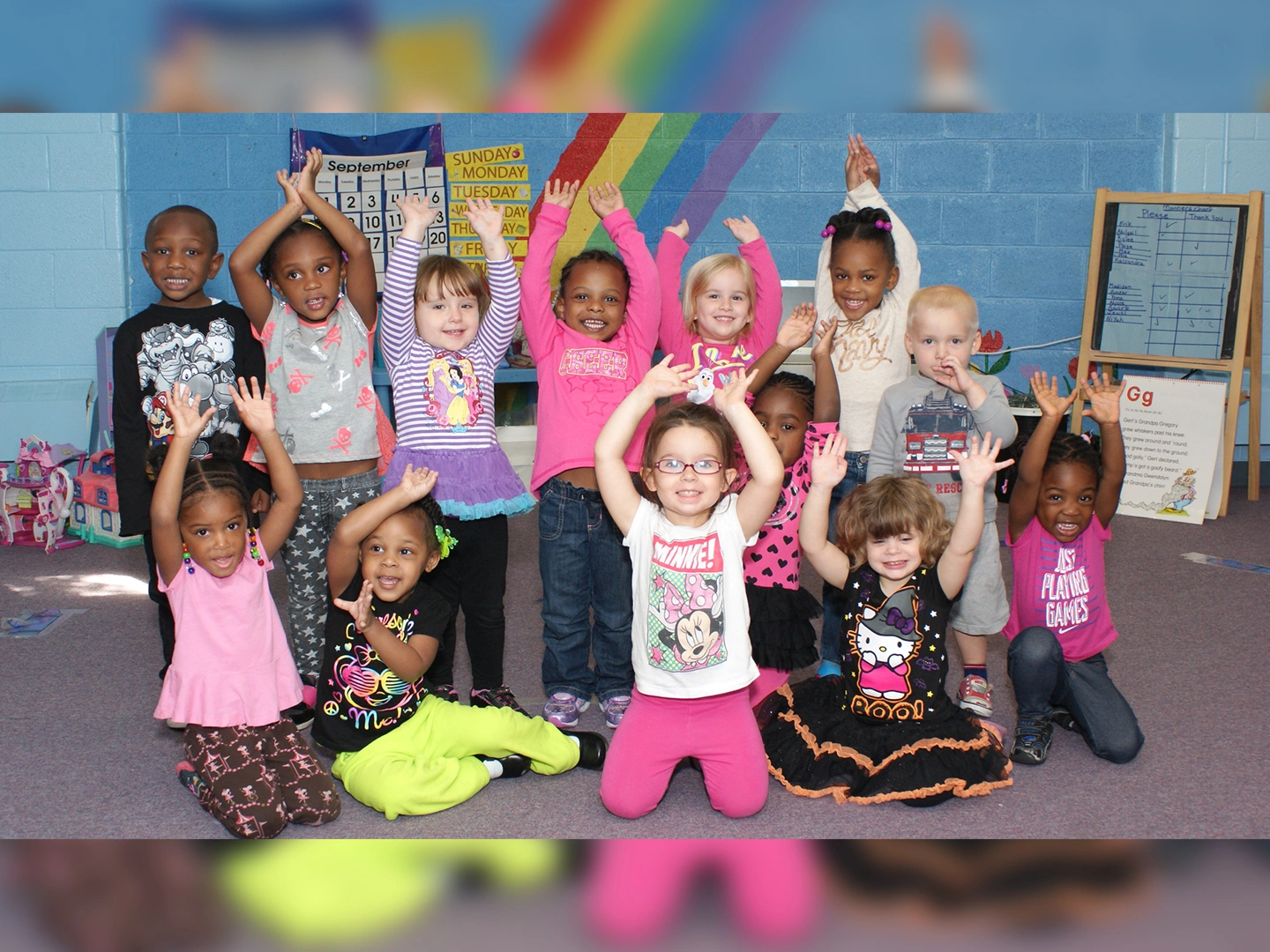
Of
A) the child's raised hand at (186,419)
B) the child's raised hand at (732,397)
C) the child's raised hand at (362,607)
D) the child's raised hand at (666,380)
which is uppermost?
the child's raised hand at (666,380)

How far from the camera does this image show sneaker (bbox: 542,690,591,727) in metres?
2.77

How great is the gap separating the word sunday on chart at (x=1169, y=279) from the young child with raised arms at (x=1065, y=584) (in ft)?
10.1

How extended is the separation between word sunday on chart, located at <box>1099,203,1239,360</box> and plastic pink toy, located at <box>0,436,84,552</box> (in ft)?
15.8

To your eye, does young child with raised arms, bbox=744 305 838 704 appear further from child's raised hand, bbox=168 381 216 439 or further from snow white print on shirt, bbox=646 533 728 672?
child's raised hand, bbox=168 381 216 439

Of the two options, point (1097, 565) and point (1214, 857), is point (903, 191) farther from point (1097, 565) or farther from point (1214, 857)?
point (1214, 857)

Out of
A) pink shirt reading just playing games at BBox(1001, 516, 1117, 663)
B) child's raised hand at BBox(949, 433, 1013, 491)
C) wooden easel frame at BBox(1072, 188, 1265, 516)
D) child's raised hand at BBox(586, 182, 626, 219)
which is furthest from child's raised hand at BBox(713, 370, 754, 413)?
wooden easel frame at BBox(1072, 188, 1265, 516)

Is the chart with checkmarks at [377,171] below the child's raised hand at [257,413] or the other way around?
the other way around

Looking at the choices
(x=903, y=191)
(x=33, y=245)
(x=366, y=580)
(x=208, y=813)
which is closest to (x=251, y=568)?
(x=366, y=580)

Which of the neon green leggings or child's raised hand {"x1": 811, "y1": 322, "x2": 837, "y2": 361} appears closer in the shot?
the neon green leggings

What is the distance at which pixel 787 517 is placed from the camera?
276cm

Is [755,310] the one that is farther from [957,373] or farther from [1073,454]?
[1073,454]

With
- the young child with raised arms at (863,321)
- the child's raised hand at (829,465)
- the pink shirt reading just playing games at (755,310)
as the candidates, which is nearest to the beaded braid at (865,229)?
the young child with raised arms at (863,321)

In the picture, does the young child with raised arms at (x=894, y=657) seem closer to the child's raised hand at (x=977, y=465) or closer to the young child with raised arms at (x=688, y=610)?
the child's raised hand at (x=977, y=465)

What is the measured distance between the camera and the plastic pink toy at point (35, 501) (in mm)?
4703
